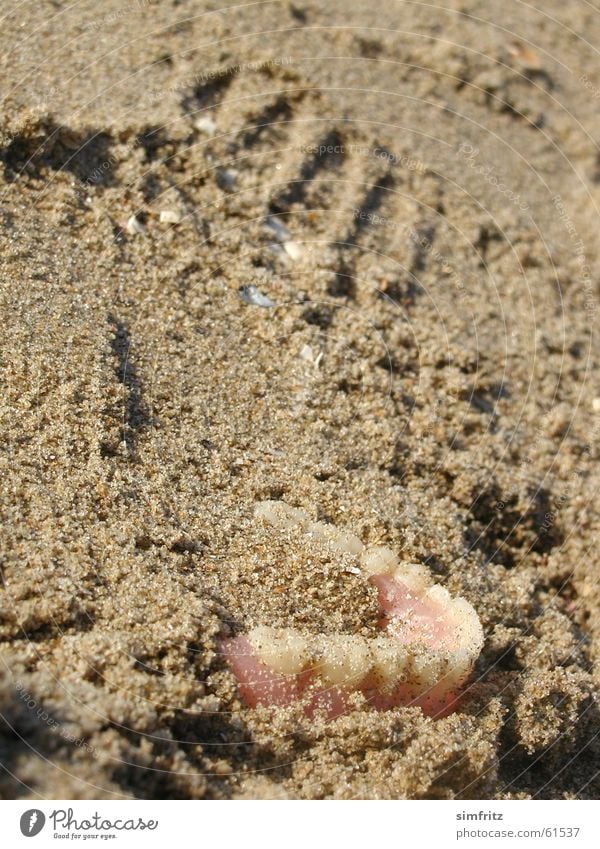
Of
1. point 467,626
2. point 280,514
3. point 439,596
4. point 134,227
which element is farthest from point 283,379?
point 467,626

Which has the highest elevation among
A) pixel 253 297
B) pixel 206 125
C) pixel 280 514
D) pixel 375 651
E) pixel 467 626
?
pixel 206 125

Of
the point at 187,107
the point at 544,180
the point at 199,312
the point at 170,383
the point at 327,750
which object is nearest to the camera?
the point at 327,750

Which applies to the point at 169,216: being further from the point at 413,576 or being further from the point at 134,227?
the point at 413,576

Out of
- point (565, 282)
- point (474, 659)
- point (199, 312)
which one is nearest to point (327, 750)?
point (474, 659)

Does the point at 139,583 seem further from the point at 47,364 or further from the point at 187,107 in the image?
the point at 187,107

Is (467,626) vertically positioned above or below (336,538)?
below
